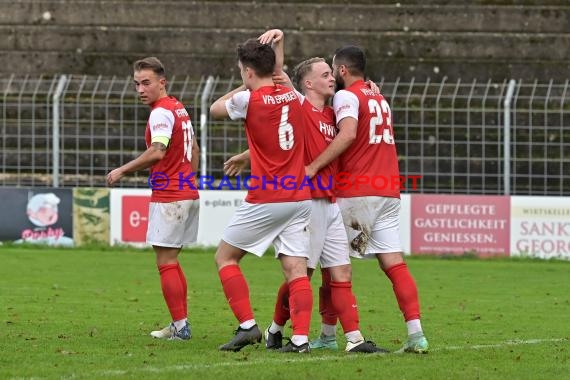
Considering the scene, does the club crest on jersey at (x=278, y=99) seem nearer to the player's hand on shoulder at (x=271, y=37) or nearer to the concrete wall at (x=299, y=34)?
the player's hand on shoulder at (x=271, y=37)

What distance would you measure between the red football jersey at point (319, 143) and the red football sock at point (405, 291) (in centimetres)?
67

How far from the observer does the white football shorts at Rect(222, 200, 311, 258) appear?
8.88 meters

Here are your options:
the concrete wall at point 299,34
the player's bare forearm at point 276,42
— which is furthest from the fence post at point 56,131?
the player's bare forearm at point 276,42

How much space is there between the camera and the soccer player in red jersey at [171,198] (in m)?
10.0

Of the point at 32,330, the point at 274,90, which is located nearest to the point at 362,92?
the point at 274,90

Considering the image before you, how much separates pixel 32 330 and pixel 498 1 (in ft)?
51.5

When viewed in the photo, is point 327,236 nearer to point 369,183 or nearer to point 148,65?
point 369,183

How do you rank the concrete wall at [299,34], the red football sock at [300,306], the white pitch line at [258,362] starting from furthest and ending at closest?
the concrete wall at [299,34] → the red football sock at [300,306] → the white pitch line at [258,362]

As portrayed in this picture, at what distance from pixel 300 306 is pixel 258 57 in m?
1.69

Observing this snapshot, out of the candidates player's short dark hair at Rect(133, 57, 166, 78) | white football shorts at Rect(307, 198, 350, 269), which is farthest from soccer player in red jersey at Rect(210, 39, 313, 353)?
player's short dark hair at Rect(133, 57, 166, 78)

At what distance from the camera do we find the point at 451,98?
20703 mm

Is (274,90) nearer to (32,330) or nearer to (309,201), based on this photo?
(309,201)

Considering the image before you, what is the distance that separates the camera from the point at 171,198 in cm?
1005

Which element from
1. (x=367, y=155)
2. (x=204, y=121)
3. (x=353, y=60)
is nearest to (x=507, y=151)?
(x=204, y=121)
